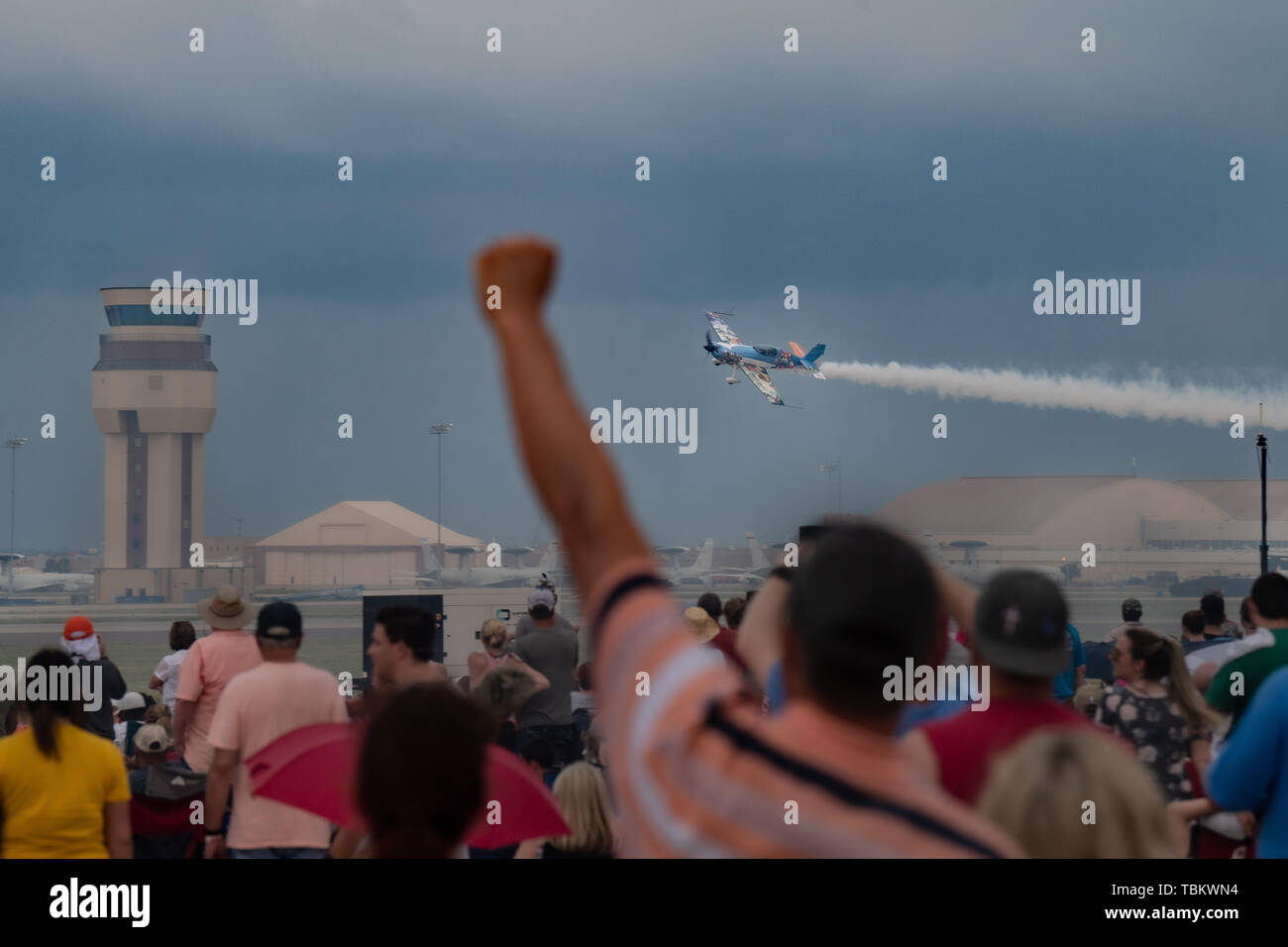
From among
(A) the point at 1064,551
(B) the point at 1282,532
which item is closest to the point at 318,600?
(A) the point at 1064,551

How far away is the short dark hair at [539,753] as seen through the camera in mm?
8180

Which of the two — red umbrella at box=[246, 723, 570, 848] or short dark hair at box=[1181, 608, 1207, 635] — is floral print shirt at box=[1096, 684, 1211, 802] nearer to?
red umbrella at box=[246, 723, 570, 848]

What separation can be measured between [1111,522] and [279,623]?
141 m

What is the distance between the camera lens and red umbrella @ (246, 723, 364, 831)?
4.80m

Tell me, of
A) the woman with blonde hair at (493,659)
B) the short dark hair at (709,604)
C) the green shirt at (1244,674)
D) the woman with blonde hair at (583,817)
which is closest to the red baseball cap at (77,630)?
the woman with blonde hair at (493,659)

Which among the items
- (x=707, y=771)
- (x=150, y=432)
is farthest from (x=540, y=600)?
(x=150, y=432)

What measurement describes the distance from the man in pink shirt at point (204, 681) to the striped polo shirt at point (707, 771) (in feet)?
21.6

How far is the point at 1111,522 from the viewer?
138375mm

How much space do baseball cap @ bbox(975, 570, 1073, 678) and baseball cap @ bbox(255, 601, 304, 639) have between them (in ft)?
12.6

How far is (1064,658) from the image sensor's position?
3711mm

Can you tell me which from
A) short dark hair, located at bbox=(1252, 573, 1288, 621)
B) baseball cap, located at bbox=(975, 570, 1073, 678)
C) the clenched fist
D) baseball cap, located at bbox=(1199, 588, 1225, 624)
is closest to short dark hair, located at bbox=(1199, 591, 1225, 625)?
baseball cap, located at bbox=(1199, 588, 1225, 624)

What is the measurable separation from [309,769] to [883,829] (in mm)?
3498
